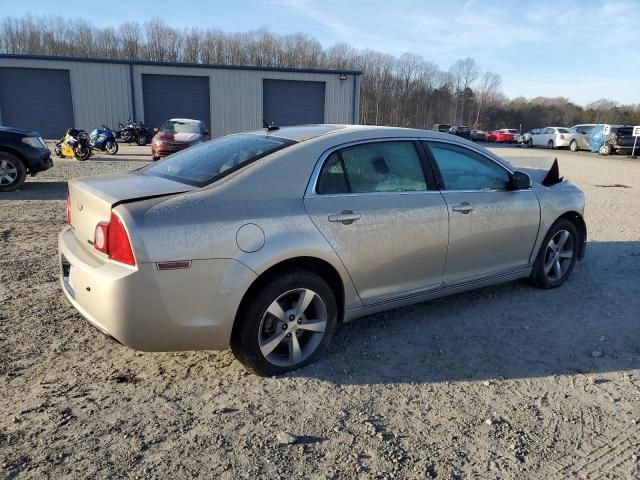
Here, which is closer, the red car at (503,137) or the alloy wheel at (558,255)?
the alloy wheel at (558,255)

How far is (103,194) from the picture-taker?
3039mm

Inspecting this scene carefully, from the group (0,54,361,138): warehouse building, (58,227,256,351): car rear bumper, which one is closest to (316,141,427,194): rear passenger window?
(58,227,256,351): car rear bumper

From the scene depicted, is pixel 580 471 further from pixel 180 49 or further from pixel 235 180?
pixel 180 49

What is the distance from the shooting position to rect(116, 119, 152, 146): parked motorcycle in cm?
2588

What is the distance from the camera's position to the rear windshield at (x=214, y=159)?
10.8ft

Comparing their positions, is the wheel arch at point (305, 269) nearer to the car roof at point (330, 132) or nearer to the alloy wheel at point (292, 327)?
the alloy wheel at point (292, 327)

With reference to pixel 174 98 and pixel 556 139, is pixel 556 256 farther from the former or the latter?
pixel 556 139

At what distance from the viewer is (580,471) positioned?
2.46 meters

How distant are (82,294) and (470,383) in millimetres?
2462

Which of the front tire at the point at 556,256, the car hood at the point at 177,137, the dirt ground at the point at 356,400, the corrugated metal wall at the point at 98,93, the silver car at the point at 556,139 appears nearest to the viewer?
the dirt ground at the point at 356,400

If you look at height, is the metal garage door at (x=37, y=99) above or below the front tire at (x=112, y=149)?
above

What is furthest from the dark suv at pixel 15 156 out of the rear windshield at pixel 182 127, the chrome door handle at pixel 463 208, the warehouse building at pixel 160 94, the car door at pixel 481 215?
the warehouse building at pixel 160 94

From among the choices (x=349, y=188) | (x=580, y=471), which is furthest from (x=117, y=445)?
(x=580, y=471)

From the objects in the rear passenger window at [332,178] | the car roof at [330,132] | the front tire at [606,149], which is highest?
the car roof at [330,132]
